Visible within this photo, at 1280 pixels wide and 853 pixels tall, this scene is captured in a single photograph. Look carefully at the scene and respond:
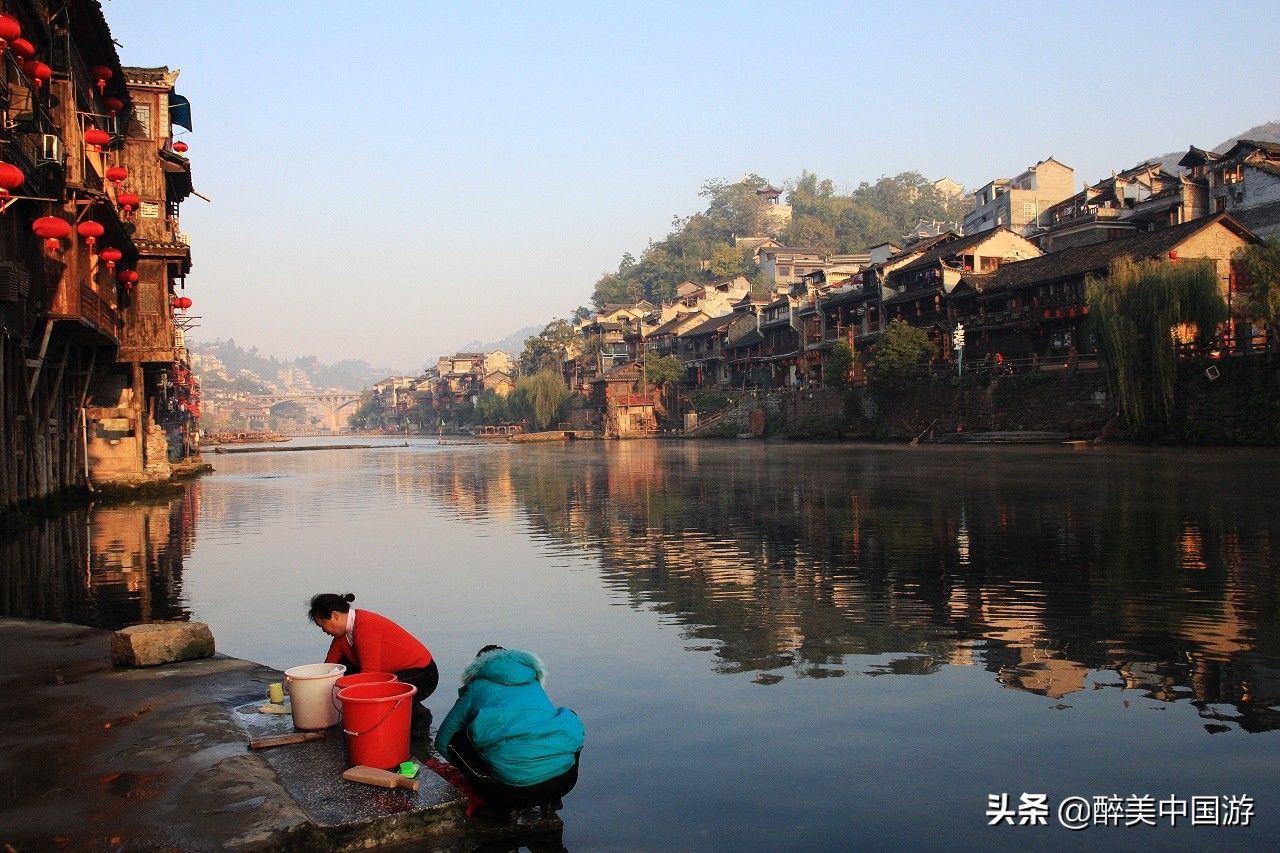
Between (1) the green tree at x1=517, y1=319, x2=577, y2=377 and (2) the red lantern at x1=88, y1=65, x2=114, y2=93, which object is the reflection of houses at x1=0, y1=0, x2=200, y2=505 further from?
(1) the green tree at x1=517, y1=319, x2=577, y2=377

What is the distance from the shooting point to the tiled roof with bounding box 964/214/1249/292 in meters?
53.2

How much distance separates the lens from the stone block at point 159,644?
10391 mm

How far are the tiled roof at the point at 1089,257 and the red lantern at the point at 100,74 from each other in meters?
46.4

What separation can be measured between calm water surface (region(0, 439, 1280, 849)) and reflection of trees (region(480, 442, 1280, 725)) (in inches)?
3.5

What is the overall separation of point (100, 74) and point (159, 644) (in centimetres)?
2901

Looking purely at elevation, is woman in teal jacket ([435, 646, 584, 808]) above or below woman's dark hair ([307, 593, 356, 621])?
below

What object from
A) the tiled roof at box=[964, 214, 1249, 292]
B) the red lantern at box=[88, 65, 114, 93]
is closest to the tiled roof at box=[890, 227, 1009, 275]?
the tiled roof at box=[964, 214, 1249, 292]

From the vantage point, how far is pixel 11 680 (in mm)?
9805

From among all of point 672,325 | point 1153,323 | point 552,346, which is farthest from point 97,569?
point 552,346

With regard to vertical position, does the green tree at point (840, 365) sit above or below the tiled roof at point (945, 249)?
below

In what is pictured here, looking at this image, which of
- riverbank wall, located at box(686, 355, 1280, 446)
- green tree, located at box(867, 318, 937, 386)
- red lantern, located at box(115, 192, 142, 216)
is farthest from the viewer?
green tree, located at box(867, 318, 937, 386)

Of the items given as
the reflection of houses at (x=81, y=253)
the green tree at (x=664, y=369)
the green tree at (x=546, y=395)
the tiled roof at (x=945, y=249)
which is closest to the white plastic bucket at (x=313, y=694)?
the reflection of houses at (x=81, y=253)

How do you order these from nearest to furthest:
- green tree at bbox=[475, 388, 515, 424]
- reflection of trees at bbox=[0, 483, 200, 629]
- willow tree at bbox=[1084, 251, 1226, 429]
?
reflection of trees at bbox=[0, 483, 200, 629], willow tree at bbox=[1084, 251, 1226, 429], green tree at bbox=[475, 388, 515, 424]

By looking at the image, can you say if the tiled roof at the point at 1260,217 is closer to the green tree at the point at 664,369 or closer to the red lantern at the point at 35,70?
the green tree at the point at 664,369
